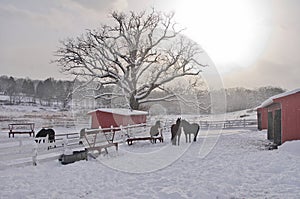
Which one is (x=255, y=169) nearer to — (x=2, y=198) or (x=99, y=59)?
(x=2, y=198)

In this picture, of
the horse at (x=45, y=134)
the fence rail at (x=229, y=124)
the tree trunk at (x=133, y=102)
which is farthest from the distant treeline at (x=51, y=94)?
the horse at (x=45, y=134)

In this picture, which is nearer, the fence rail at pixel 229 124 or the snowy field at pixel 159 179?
the snowy field at pixel 159 179

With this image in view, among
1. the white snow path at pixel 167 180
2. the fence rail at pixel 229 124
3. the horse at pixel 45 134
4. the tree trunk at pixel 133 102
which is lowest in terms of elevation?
the white snow path at pixel 167 180

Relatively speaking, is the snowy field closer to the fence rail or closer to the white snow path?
the white snow path

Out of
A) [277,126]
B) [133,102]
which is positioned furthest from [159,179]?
[133,102]

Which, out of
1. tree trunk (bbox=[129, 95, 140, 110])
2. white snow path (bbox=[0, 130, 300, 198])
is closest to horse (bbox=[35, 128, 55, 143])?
white snow path (bbox=[0, 130, 300, 198])

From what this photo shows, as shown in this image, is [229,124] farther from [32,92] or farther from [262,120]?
[32,92]

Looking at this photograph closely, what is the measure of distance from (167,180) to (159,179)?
26 cm

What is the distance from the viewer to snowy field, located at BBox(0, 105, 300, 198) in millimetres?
6617

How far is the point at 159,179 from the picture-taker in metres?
8.12

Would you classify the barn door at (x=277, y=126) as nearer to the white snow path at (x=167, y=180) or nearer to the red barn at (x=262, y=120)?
the white snow path at (x=167, y=180)

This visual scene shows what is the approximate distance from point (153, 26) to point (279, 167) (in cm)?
2610

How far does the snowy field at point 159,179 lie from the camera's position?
6617 millimetres

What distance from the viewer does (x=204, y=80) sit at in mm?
33406
